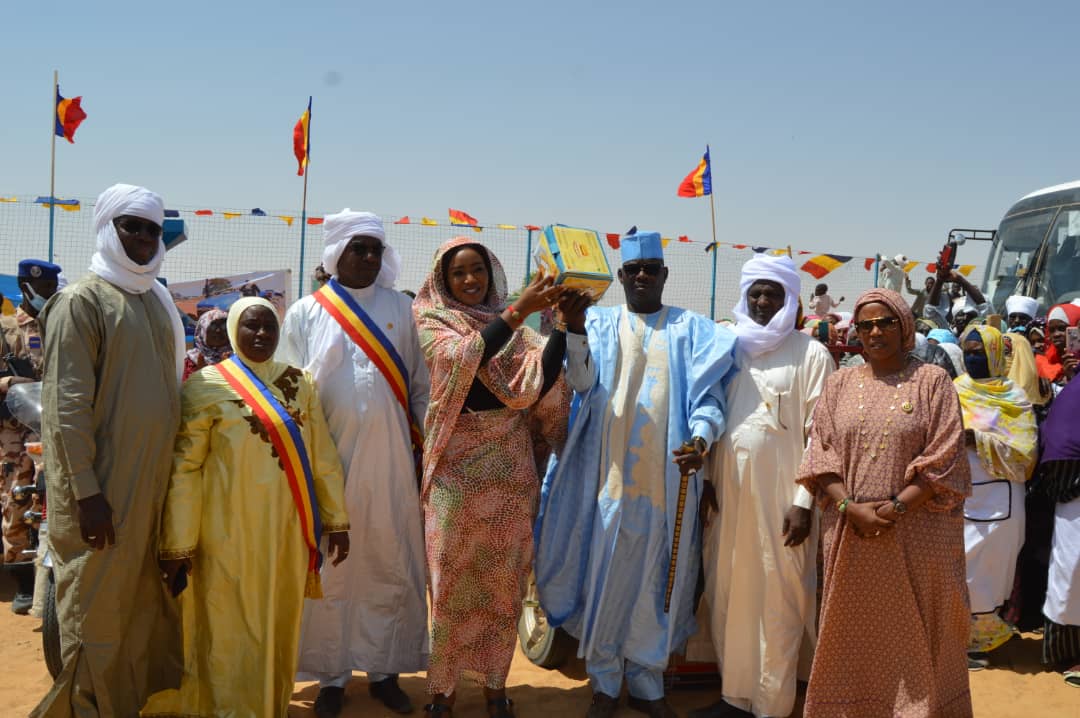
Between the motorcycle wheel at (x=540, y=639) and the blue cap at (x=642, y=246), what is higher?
the blue cap at (x=642, y=246)

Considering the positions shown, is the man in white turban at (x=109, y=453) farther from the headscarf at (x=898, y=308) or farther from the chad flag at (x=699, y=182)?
the chad flag at (x=699, y=182)

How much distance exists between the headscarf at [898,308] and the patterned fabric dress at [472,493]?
1.33 m

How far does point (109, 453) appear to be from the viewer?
3428 mm

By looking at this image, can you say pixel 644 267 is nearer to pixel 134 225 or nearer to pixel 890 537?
pixel 890 537

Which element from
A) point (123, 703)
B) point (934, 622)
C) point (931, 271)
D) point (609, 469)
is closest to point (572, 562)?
→ point (609, 469)

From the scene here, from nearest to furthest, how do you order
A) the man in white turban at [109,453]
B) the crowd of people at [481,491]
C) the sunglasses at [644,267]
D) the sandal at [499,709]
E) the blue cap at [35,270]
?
1. the man in white turban at [109,453]
2. the crowd of people at [481,491]
3. the sandal at [499,709]
4. the sunglasses at [644,267]
5. the blue cap at [35,270]

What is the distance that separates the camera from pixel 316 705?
4.26 m

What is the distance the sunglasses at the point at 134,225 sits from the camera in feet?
11.7

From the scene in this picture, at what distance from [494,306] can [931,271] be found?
1340cm

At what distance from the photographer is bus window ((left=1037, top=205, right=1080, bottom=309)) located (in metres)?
10.4

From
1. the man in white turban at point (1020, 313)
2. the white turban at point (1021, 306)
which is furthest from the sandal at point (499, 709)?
the white turban at point (1021, 306)

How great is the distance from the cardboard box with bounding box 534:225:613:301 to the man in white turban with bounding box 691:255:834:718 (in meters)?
0.82

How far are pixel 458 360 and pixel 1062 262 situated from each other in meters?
9.40

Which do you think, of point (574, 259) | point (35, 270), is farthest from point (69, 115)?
point (574, 259)
